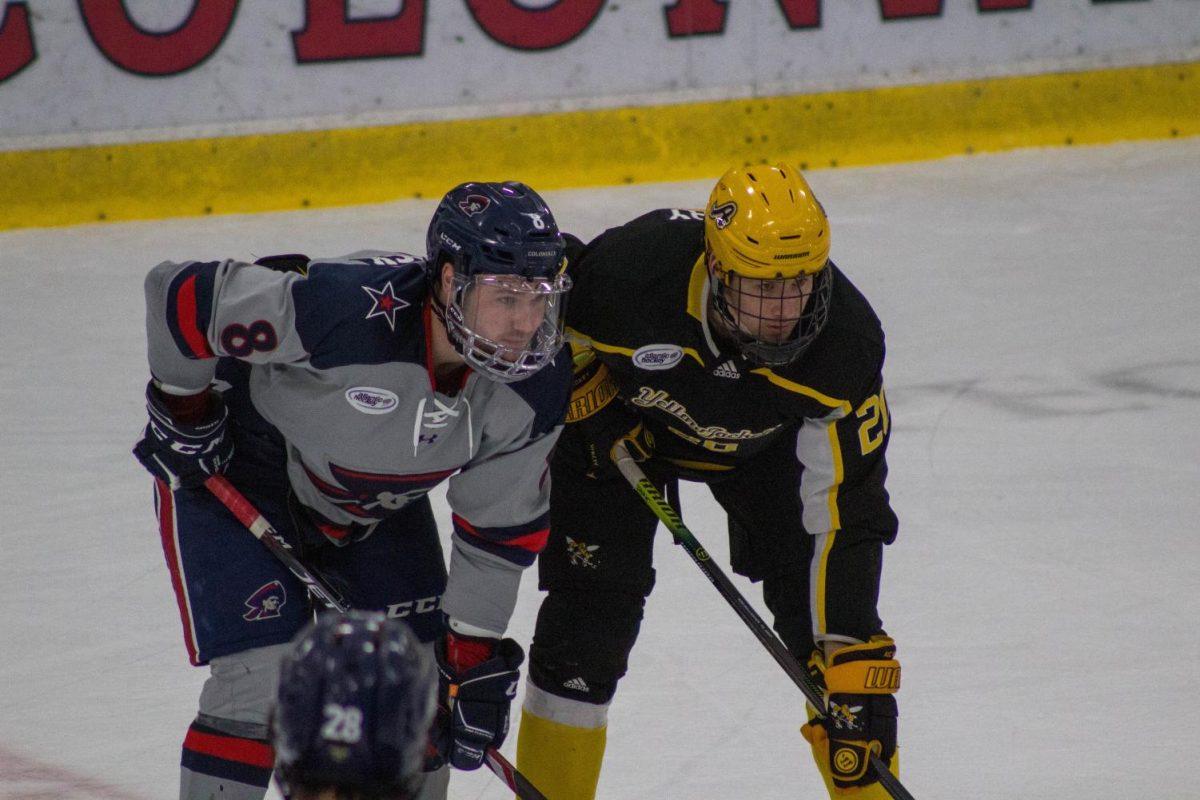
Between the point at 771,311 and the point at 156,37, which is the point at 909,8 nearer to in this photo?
the point at 156,37

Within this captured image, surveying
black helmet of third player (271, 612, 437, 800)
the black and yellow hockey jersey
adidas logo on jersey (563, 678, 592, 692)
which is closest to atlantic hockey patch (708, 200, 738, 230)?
the black and yellow hockey jersey

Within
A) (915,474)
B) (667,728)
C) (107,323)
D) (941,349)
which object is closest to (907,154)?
(941,349)

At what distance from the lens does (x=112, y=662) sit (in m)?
3.29

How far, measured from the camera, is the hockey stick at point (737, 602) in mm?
2680

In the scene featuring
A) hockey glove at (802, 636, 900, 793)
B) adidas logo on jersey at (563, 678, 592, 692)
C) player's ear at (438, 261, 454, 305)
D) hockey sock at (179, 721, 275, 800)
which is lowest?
adidas logo on jersey at (563, 678, 592, 692)

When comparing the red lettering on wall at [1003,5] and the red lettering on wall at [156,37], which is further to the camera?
the red lettering on wall at [1003,5]

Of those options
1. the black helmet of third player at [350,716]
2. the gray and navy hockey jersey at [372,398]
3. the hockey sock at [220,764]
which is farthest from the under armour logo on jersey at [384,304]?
the black helmet of third player at [350,716]

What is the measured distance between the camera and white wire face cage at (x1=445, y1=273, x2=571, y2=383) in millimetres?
2309

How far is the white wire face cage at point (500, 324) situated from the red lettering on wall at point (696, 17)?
4.36m

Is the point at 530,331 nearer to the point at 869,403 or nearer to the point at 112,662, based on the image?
the point at 869,403

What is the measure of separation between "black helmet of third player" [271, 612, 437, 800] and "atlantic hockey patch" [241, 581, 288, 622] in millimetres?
1041

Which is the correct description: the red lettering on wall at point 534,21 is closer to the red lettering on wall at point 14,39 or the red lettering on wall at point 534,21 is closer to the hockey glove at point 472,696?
the red lettering on wall at point 14,39

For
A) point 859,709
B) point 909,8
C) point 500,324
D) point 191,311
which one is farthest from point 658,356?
point 909,8

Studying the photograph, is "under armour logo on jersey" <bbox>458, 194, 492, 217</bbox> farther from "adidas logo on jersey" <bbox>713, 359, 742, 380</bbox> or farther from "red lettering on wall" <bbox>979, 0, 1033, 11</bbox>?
"red lettering on wall" <bbox>979, 0, 1033, 11</bbox>
